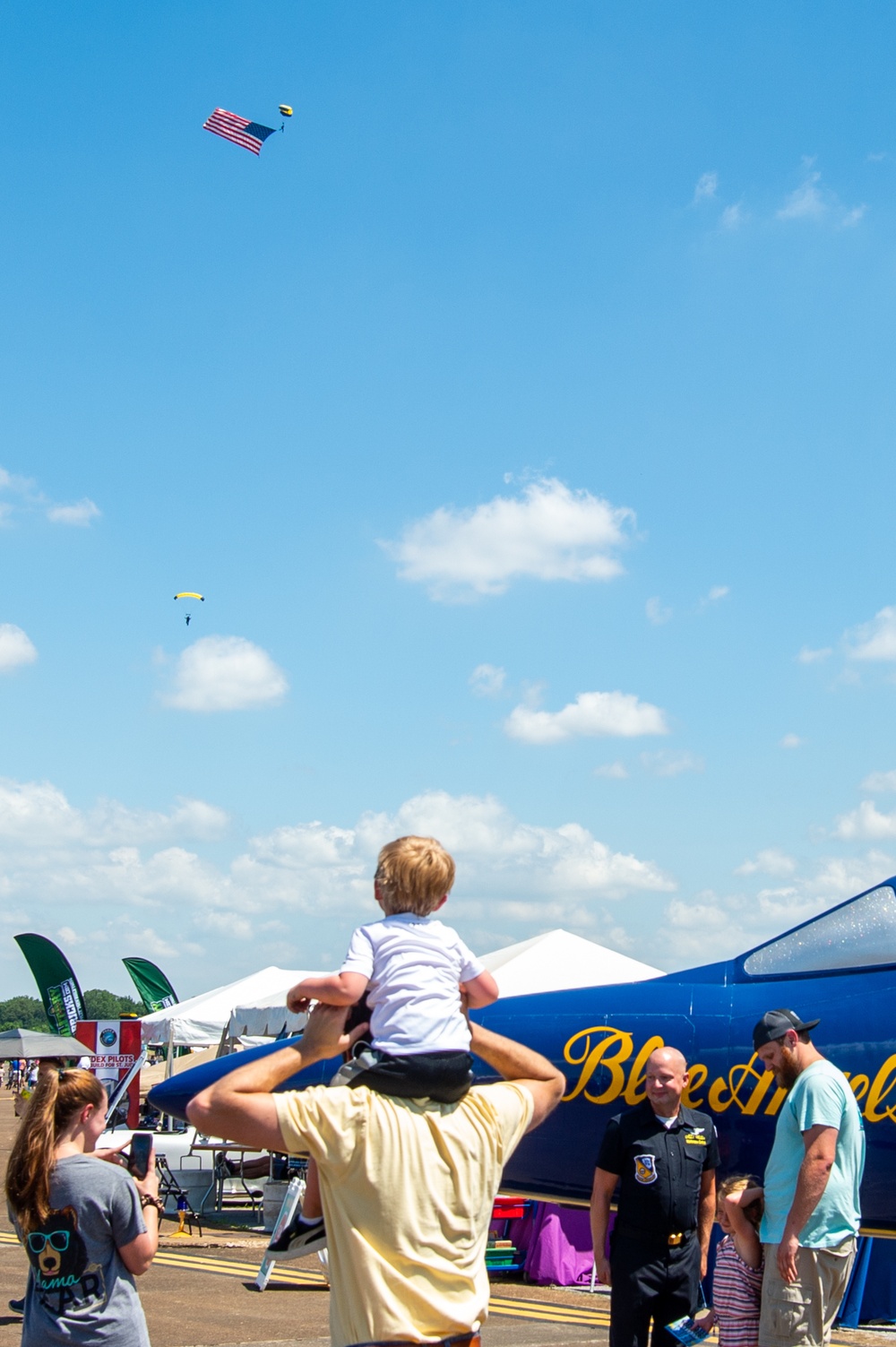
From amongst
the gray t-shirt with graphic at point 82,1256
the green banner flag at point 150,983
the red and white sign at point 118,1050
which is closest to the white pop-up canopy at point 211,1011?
the red and white sign at point 118,1050

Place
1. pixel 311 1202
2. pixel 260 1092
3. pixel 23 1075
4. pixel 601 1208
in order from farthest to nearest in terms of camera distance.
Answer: pixel 23 1075 < pixel 601 1208 < pixel 311 1202 < pixel 260 1092

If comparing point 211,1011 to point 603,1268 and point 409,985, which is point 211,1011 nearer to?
point 603,1268

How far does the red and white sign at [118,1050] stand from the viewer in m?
23.0

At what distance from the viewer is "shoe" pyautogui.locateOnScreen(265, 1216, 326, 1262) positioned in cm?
330

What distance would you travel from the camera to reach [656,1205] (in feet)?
19.4

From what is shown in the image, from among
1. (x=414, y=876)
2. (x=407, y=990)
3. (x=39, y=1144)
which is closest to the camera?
(x=407, y=990)

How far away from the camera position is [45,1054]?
15148mm

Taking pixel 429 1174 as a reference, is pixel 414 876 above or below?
above

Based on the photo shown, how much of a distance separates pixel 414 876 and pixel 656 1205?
11.5ft

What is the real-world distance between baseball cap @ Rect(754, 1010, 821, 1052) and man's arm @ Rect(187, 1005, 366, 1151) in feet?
10.1

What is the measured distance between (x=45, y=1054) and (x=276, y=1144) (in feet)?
44.1

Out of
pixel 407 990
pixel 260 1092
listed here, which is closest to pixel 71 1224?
pixel 260 1092

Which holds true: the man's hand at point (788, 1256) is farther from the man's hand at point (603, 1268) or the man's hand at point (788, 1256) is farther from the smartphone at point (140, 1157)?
the smartphone at point (140, 1157)

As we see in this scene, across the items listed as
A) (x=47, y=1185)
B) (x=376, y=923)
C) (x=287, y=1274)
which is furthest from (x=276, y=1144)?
(x=287, y=1274)
